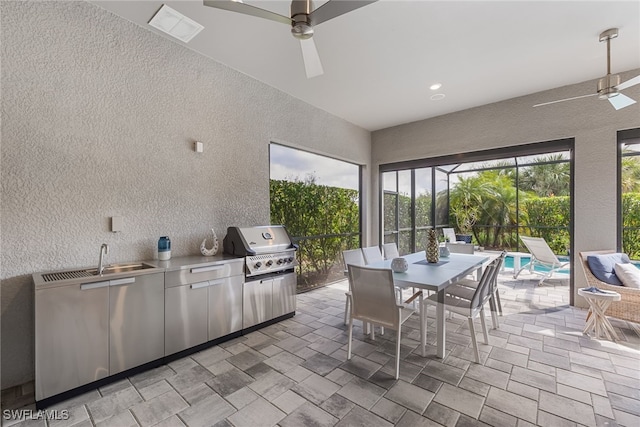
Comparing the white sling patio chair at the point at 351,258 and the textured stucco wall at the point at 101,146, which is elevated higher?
the textured stucco wall at the point at 101,146

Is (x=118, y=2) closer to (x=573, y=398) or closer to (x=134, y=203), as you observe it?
(x=134, y=203)

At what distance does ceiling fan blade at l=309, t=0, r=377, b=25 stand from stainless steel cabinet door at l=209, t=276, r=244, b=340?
2.35 m

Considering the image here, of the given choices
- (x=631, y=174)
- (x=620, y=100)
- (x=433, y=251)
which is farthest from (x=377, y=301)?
(x=631, y=174)

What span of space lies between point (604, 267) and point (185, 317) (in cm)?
446

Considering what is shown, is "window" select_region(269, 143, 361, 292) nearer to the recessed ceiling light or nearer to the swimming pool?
the recessed ceiling light

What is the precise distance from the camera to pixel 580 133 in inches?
145

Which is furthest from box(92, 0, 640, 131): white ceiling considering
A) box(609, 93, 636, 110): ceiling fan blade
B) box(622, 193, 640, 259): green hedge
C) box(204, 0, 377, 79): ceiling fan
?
box(622, 193, 640, 259): green hedge

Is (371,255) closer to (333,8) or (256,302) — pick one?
(256,302)

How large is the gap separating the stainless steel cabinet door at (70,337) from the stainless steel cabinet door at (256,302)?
47.8 inches

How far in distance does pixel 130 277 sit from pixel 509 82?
4.90 metres

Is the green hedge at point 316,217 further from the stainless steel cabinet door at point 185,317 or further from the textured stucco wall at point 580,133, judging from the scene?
the textured stucco wall at point 580,133

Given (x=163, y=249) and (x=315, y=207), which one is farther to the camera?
(x=315, y=207)

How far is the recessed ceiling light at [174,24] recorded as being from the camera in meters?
2.39

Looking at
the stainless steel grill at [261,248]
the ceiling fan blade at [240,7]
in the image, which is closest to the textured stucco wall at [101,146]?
the stainless steel grill at [261,248]
